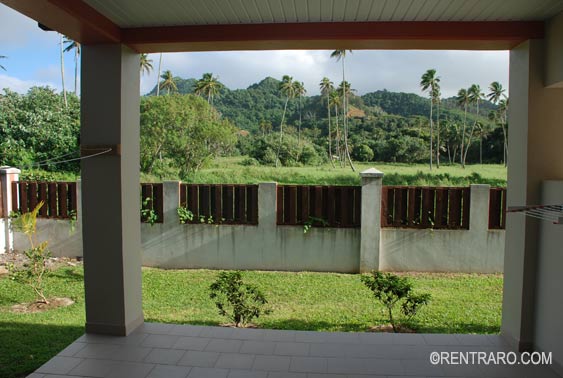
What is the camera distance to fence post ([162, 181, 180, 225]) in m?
6.71

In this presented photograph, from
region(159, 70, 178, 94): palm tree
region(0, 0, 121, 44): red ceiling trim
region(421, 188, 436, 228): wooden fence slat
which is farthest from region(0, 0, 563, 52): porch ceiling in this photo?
region(159, 70, 178, 94): palm tree

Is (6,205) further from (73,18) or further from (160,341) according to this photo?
(73,18)

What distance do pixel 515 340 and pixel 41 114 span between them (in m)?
13.7

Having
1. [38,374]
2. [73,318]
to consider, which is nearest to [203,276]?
[73,318]

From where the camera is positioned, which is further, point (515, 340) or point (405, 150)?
point (405, 150)

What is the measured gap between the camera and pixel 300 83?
80.2 feet

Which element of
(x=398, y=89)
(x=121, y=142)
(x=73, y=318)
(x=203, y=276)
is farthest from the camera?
(x=398, y=89)

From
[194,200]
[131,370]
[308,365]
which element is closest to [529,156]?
[308,365]

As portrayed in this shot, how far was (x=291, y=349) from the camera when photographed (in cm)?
313

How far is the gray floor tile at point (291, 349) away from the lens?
3.06 meters

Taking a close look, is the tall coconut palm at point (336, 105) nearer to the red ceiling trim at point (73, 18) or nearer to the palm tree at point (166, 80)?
the palm tree at point (166, 80)

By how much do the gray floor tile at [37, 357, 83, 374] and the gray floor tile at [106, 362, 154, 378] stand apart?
0.32m

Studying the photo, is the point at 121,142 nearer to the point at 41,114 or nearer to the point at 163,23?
the point at 163,23

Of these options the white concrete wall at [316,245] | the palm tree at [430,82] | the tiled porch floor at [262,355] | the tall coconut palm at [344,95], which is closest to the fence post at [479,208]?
the white concrete wall at [316,245]
